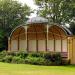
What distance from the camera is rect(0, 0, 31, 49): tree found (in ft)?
171

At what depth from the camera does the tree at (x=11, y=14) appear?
52.2m

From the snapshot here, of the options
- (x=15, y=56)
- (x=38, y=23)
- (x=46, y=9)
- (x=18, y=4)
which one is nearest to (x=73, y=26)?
(x=46, y=9)

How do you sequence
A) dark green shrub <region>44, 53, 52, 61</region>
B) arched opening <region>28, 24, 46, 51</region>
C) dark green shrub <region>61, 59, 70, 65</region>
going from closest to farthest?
dark green shrub <region>44, 53, 52, 61</region> < dark green shrub <region>61, 59, 70, 65</region> < arched opening <region>28, 24, 46, 51</region>

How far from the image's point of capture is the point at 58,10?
51.9 metres

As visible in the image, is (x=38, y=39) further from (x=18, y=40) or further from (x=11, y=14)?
(x=11, y=14)

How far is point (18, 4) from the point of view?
5538cm

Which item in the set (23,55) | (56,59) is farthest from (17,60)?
(56,59)

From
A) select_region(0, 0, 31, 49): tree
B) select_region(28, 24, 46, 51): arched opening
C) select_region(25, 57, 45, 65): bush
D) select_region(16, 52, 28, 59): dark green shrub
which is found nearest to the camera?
select_region(25, 57, 45, 65): bush

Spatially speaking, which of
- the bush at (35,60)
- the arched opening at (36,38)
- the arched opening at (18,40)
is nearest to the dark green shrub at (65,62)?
the bush at (35,60)

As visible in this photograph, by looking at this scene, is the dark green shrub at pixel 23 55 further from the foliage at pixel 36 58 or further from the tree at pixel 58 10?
the tree at pixel 58 10

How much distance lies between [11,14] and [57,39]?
529 inches

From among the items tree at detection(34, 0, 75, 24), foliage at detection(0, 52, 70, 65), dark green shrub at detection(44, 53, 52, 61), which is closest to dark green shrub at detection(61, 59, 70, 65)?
foliage at detection(0, 52, 70, 65)

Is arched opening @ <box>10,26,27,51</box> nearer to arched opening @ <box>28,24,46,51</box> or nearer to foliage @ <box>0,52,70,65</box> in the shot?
arched opening @ <box>28,24,46,51</box>

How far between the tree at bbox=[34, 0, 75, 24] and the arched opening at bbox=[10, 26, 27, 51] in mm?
8770
